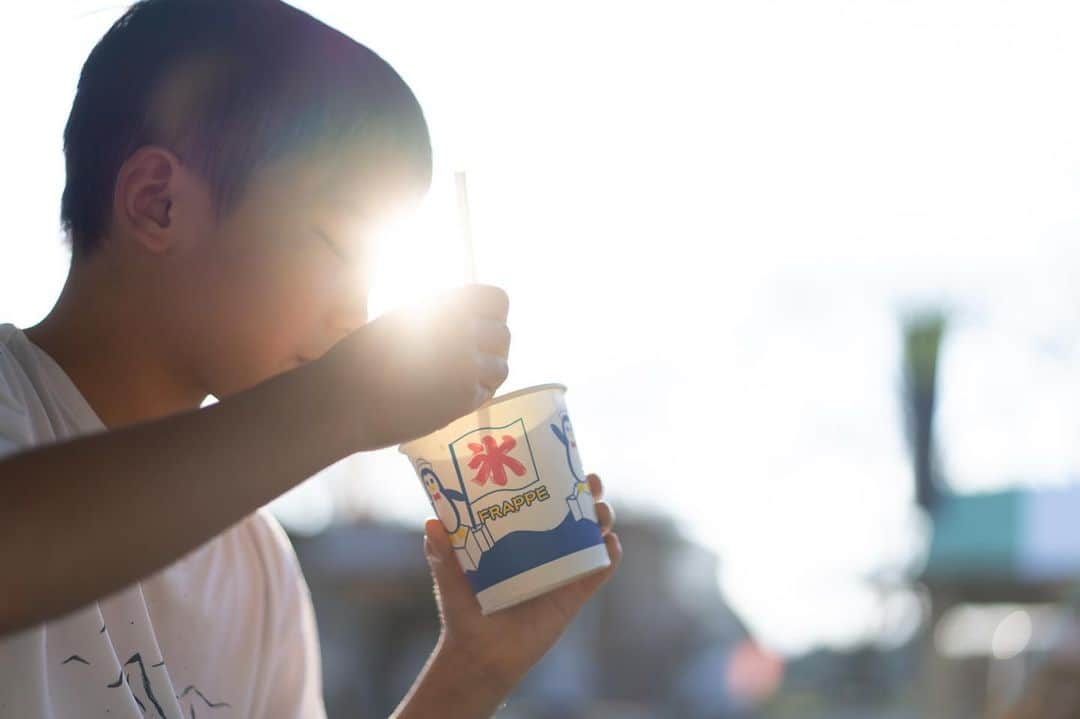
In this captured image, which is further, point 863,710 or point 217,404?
point 863,710

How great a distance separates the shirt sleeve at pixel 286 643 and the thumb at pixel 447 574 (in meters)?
0.20

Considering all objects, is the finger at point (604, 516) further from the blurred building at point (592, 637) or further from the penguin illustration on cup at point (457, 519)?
the blurred building at point (592, 637)

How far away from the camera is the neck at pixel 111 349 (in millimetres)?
1473

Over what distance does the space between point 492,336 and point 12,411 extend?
0.48m

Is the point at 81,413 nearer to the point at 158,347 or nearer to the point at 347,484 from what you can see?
the point at 158,347

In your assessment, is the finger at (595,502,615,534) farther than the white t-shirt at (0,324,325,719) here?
Yes

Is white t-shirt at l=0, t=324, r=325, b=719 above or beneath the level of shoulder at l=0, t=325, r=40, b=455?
beneath

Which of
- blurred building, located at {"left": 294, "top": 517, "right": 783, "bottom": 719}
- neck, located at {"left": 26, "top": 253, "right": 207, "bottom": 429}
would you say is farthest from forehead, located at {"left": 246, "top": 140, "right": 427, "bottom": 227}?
blurred building, located at {"left": 294, "top": 517, "right": 783, "bottom": 719}

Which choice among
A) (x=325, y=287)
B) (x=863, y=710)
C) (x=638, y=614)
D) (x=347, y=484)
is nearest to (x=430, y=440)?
(x=325, y=287)

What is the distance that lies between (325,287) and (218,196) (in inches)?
6.5

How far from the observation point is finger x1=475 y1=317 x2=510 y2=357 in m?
1.27

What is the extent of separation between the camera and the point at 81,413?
1394 millimetres

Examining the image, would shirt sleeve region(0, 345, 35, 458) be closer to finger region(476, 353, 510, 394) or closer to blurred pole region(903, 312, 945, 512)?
finger region(476, 353, 510, 394)

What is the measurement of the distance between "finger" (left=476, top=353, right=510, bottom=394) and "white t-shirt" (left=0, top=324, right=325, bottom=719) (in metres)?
0.37
